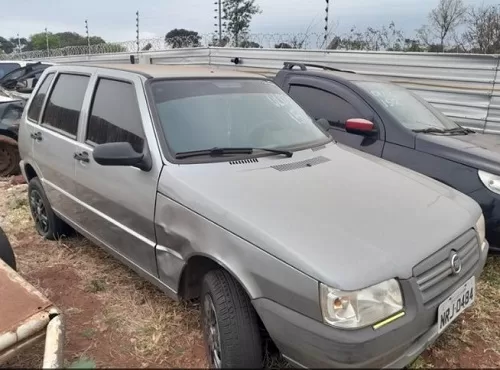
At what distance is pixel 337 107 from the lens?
4.73 metres

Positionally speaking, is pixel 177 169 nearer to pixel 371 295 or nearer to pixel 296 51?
pixel 371 295

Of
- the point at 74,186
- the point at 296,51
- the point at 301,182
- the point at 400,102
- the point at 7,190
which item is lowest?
the point at 7,190

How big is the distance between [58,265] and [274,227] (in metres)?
2.72

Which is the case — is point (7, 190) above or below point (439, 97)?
below

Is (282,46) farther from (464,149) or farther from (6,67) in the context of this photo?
(6,67)

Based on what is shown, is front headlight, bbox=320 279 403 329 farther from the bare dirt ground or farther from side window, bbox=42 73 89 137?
side window, bbox=42 73 89 137

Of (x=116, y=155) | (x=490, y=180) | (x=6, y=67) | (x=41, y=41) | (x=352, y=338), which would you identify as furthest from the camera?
(x=41, y=41)

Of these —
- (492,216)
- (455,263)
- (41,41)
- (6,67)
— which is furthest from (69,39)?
(455,263)

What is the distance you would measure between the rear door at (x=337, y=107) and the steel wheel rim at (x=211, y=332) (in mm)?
2544

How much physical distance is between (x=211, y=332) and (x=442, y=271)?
3.99ft

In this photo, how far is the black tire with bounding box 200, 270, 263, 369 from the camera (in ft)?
7.04

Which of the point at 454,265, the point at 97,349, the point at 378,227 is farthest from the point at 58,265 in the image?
the point at 454,265

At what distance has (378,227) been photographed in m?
2.19

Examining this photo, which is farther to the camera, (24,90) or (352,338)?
(24,90)
